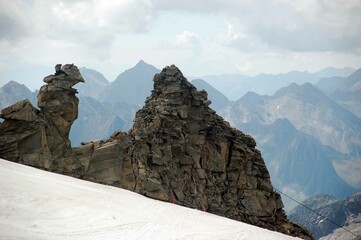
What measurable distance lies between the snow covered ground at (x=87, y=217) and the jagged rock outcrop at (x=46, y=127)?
8.64 meters

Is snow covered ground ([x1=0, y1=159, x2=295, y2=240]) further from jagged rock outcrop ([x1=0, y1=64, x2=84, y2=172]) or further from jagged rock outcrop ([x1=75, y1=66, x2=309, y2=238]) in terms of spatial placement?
jagged rock outcrop ([x1=75, y1=66, x2=309, y2=238])

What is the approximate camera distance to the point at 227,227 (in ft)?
61.9

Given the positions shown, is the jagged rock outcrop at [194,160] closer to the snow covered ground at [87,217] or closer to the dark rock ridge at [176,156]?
the dark rock ridge at [176,156]

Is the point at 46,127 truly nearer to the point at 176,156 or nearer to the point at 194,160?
the point at 176,156

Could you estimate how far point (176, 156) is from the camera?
4703 cm

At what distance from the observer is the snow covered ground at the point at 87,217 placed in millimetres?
13891

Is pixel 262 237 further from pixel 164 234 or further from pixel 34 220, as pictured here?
pixel 34 220

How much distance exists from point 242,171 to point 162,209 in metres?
31.5

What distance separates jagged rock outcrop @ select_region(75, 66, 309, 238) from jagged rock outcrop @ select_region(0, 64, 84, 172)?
6.27m

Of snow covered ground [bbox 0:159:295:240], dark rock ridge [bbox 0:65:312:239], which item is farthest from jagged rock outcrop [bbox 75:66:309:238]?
snow covered ground [bbox 0:159:295:240]

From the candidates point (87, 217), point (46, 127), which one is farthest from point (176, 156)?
point (87, 217)

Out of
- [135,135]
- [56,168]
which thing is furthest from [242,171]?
[56,168]

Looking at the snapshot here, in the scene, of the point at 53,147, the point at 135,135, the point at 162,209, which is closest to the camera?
the point at 162,209

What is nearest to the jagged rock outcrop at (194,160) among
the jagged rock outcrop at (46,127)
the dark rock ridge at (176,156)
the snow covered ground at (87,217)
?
the dark rock ridge at (176,156)
